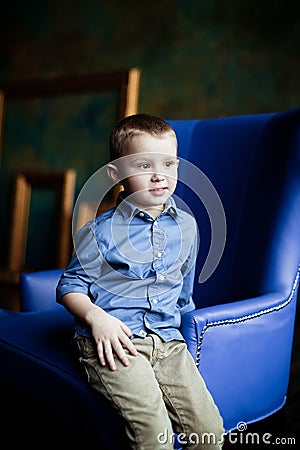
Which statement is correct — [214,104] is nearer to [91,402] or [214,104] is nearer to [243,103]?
[243,103]

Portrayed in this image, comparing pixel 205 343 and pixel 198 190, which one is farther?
pixel 198 190

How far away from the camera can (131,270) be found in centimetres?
137

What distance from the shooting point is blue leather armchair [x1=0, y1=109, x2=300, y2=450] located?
1370 mm

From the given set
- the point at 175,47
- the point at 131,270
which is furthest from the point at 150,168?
the point at 175,47

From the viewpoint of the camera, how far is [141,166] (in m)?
1.38

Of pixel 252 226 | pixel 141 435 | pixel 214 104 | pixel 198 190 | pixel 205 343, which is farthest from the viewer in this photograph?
pixel 214 104

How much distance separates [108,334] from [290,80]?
2776 millimetres

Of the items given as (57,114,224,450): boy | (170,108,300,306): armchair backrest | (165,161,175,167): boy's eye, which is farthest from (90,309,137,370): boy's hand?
(170,108,300,306): armchair backrest

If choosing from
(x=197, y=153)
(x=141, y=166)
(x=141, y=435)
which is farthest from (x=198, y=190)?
(x=141, y=435)

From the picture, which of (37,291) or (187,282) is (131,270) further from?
(37,291)

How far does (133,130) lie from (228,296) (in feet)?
2.25

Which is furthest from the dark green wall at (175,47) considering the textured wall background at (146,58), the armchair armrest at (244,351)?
the armchair armrest at (244,351)

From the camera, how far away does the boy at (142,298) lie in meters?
1.23

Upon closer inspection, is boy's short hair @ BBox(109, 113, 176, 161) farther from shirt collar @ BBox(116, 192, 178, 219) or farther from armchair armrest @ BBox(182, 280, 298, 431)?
armchair armrest @ BBox(182, 280, 298, 431)
